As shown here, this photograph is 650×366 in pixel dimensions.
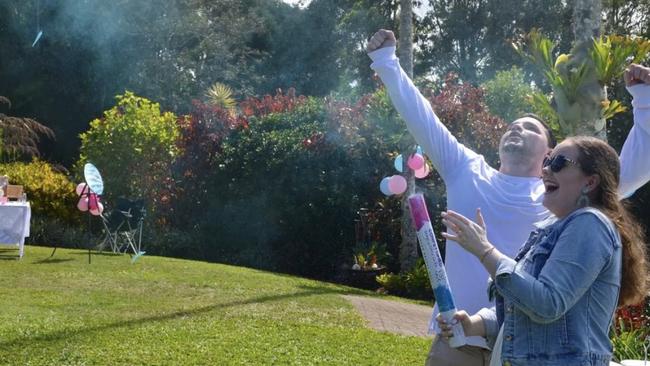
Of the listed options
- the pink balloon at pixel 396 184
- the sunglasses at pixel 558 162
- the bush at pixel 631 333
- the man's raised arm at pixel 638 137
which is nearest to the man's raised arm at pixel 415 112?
the man's raised arm at pixel 638 137

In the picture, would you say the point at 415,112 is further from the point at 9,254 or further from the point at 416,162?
the point at 9,254

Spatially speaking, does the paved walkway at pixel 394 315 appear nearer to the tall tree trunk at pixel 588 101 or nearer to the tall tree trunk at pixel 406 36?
the tall tree trunk at pixel 588 101

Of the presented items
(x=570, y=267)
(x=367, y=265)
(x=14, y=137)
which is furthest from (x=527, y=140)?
(x=14, y=137)

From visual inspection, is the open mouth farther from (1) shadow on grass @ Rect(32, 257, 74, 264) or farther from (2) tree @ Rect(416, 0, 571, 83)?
(2) tree @ Rect(416, 0, 571, 83)

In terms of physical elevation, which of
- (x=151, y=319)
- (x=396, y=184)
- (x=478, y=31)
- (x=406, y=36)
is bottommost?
(x=151, y=319)

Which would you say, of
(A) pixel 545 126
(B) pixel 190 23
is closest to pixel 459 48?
(B) pixel 190 23

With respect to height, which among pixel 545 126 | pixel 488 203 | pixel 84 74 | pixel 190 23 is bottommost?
pixel 488 203

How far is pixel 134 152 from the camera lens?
16.4 metres

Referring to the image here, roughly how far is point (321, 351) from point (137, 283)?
388 cm

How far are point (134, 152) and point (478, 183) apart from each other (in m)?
14.0

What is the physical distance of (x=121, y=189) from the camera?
Answer: 1650cm

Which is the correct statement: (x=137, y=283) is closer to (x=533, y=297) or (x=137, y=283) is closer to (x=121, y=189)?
(x=121, y=189)

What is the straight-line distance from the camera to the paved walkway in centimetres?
873

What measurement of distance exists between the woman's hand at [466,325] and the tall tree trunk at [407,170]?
10199 mm
